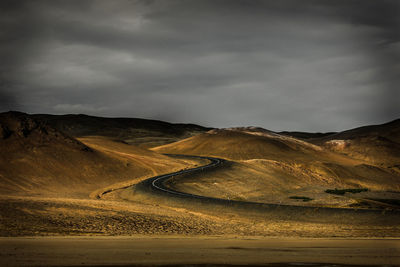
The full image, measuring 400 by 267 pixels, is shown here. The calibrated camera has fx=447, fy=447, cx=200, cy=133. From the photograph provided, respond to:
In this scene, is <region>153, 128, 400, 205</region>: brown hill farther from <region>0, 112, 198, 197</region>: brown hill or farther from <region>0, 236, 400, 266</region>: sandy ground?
<region>0, 236, 400, 266</region>: sandy ground

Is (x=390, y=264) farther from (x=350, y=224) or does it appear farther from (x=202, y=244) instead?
(x=350, y=224)

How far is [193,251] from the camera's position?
19094mm

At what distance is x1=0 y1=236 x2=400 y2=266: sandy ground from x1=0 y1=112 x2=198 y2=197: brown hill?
31.4m

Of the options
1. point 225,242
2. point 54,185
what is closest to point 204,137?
point 54,185

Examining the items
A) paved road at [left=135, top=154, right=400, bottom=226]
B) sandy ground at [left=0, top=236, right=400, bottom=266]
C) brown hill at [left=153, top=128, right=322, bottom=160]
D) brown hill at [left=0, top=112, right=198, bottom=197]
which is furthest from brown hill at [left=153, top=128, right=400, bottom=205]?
sandy ground at [left=0, top=236, right=400, bottom=266]

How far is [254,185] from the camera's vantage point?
6738 centimetres

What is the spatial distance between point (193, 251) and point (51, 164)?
50.9m

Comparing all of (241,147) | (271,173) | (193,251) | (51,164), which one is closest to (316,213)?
(193,251)

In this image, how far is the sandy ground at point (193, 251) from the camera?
16.6m

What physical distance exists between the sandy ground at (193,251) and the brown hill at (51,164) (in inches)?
1235

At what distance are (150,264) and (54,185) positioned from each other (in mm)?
44506

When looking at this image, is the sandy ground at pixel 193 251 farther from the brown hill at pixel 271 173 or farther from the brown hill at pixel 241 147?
the brown hill at pixel 241 147

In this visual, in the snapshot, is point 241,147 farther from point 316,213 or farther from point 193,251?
point 193,251

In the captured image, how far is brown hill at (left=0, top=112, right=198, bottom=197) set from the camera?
56.1 meters
